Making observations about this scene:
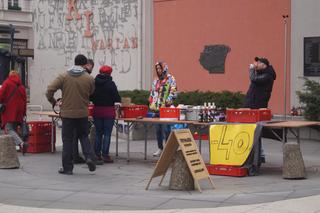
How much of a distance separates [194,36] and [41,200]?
44.5ft

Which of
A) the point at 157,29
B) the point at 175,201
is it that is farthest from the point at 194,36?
the point at 175,201

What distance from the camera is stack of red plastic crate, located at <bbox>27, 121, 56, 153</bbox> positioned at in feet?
48.1

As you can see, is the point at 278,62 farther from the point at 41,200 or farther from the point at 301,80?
the point at 41,200

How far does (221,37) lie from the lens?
21.0 m

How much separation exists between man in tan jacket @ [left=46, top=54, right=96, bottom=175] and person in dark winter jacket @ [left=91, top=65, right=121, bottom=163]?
1.10 meters

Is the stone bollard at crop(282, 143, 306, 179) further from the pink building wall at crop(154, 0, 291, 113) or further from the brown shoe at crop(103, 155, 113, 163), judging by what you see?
the pink building wall at crop(154, 0, 291, 113)

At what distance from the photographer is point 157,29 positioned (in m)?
23.6

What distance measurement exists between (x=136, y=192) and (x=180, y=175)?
Answer: 690 mm

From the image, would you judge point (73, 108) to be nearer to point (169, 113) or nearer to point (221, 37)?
→ point (169, 113)

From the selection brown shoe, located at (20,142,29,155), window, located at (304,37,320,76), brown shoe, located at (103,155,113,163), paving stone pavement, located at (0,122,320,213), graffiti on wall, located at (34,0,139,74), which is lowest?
paving stone pavement, located at (0,122,320,213)

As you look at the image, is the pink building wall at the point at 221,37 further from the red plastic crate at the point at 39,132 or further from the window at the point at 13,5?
the window at the point at 13,5

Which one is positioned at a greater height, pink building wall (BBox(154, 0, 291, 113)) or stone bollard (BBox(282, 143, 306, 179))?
pink building wall (BBox(154, 0, 291, 113))

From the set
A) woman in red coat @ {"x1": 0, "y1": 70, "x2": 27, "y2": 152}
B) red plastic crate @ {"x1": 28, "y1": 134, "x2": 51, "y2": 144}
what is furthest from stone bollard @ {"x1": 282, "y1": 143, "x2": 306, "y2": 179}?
red plastic crate @ {"x1": 28, "y1": 134, "x2": 51, "y2": 144}

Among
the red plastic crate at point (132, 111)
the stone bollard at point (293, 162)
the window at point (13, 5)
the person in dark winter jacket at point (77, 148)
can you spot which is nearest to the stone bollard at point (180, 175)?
the stone bollard at point (293, 162)
